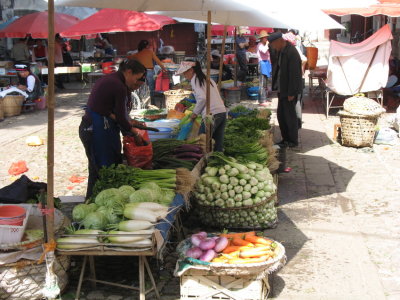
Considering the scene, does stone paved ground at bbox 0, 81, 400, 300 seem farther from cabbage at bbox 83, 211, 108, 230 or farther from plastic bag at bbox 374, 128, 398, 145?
cabbage at bbox 83, 211, 108, 230

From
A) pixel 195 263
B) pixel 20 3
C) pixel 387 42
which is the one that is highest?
pixel 20 3

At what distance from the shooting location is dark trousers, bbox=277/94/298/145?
986 cm

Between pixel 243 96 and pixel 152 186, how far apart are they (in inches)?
497

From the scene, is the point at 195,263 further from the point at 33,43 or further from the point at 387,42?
the point at 33,43

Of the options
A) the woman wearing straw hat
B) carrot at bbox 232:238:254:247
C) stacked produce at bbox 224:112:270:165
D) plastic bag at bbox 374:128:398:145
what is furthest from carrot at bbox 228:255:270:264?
the woman wearing straw hat

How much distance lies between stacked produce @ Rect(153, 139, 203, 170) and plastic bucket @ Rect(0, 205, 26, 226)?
1916 millimetres

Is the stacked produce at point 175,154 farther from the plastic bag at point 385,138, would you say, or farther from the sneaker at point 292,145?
the plastic bag at point 385,138

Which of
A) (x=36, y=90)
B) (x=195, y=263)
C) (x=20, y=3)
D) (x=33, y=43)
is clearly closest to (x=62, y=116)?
(x=36, y=90)

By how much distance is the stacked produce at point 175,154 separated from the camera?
245 inches

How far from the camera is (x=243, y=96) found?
17.5 metres

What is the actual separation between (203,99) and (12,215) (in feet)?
11.8

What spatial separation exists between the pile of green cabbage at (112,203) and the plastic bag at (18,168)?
454cm

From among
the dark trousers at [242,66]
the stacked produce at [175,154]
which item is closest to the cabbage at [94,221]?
the stacked produce at [175,154]

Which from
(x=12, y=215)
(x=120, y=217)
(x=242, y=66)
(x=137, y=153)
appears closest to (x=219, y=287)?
(x=120, y=217)
